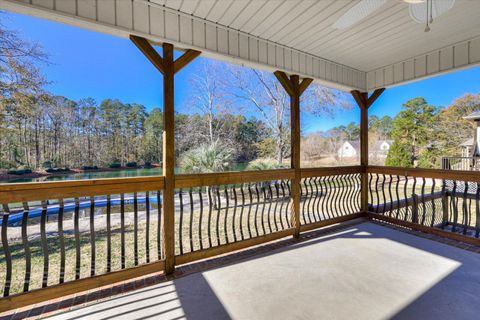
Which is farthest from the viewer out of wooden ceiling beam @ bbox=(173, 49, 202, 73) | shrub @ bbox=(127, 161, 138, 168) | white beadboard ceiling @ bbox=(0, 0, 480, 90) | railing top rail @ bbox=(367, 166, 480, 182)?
shrub @ bbox=(127, 161, 138, 168)

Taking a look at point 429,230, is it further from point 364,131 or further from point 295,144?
point 295,144

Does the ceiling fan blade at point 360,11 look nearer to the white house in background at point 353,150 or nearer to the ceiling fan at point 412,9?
the ceiling fan at point 412,9

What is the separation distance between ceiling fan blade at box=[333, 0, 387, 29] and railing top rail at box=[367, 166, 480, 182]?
9.37ft

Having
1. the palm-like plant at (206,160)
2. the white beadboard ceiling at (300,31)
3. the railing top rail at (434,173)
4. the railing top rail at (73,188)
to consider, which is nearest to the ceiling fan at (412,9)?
the white beadboard ceiling at (300,31)

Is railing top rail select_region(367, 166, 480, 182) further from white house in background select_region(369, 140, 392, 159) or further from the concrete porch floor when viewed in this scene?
white house in background select_region(369, 140, 392, 159)

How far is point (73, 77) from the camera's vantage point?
15.3 m

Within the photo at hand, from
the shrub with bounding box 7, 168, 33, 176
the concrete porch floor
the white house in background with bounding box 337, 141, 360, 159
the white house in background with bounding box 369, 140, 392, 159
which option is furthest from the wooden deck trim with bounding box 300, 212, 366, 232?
the white house in background with bounding box 369, 140, 392, 159

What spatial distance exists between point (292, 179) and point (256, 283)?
5.64 ft

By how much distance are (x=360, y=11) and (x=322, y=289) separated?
2458mm

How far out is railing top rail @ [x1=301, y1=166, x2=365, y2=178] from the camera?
3820 mm

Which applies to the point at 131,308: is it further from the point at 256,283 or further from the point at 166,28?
the point at 166,28

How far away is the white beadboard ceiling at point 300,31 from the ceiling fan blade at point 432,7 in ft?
0.50

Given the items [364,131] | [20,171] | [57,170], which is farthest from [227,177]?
[57,170]

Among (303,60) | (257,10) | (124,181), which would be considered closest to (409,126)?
(303,60)
